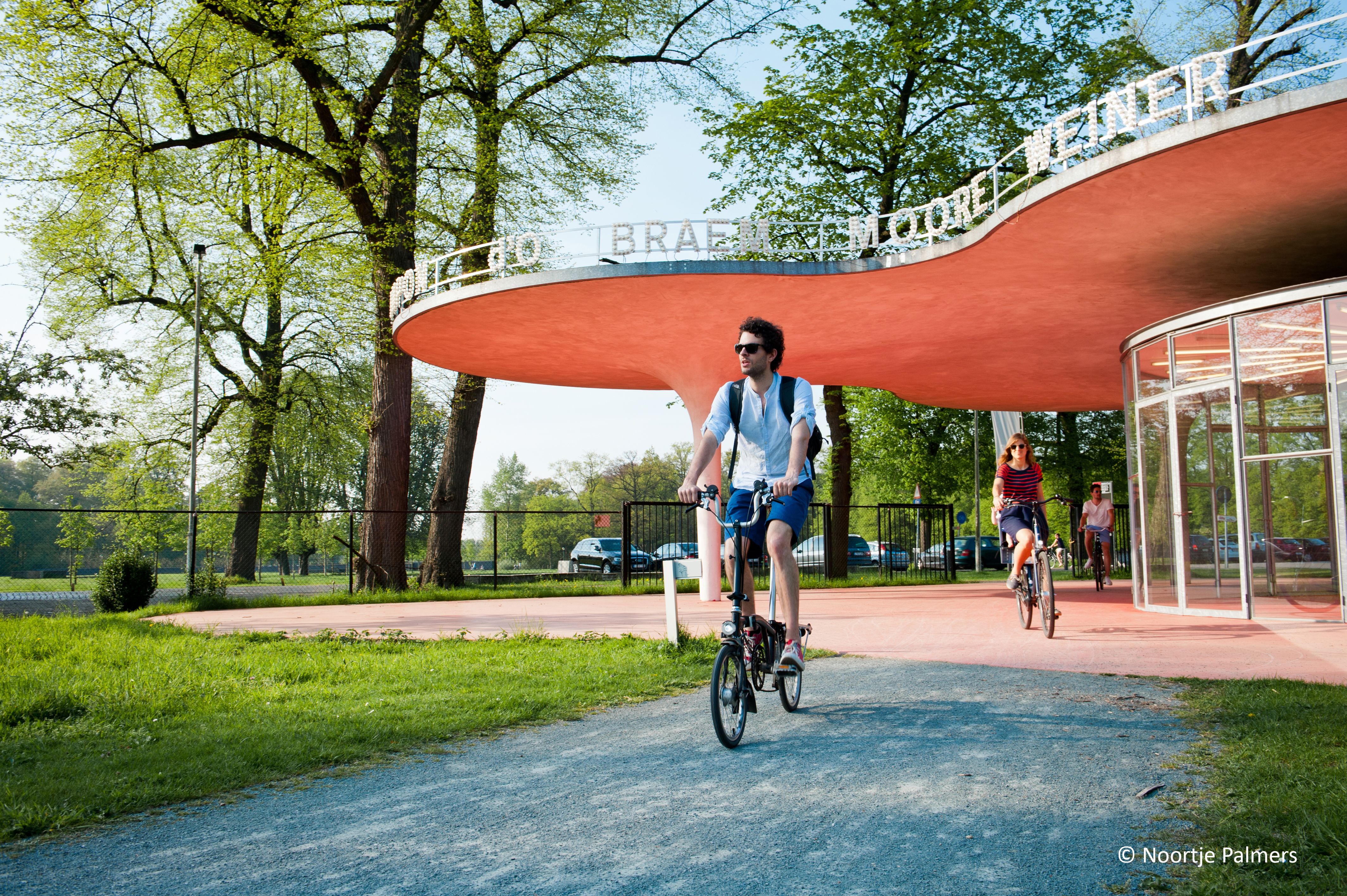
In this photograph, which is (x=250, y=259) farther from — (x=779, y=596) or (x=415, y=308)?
(x=779, y=596)

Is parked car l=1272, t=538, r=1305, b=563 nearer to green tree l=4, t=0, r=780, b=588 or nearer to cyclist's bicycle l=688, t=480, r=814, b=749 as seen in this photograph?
cyclist's bicycle l=688, t=480, r=814, b=749

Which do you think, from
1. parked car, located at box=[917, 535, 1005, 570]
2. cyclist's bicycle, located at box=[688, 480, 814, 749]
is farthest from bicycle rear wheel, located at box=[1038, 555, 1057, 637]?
parked car, located at box=[917, 535, 1005, 570]

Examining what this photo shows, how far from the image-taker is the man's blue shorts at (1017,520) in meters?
9.13

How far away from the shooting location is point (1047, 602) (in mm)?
8914

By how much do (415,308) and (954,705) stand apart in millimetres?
10801

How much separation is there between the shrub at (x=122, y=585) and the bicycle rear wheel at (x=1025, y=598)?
13109mm

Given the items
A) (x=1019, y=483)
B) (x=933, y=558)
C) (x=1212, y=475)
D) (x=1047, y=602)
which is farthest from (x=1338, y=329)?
(x=933, y=558)

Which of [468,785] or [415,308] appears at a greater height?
[415,308]

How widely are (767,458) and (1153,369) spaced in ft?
27.5

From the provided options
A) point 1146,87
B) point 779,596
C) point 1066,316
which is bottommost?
point 779,596

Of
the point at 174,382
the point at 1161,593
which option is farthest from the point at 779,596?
the point at 174,382

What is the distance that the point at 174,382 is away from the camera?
95.3ft

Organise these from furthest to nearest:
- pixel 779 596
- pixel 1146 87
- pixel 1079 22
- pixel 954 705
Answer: pixel 1079 22 → pixel 1146 87 → pixel 954 705 → pixel 779 596

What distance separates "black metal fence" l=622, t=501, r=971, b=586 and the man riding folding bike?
8.70 m
